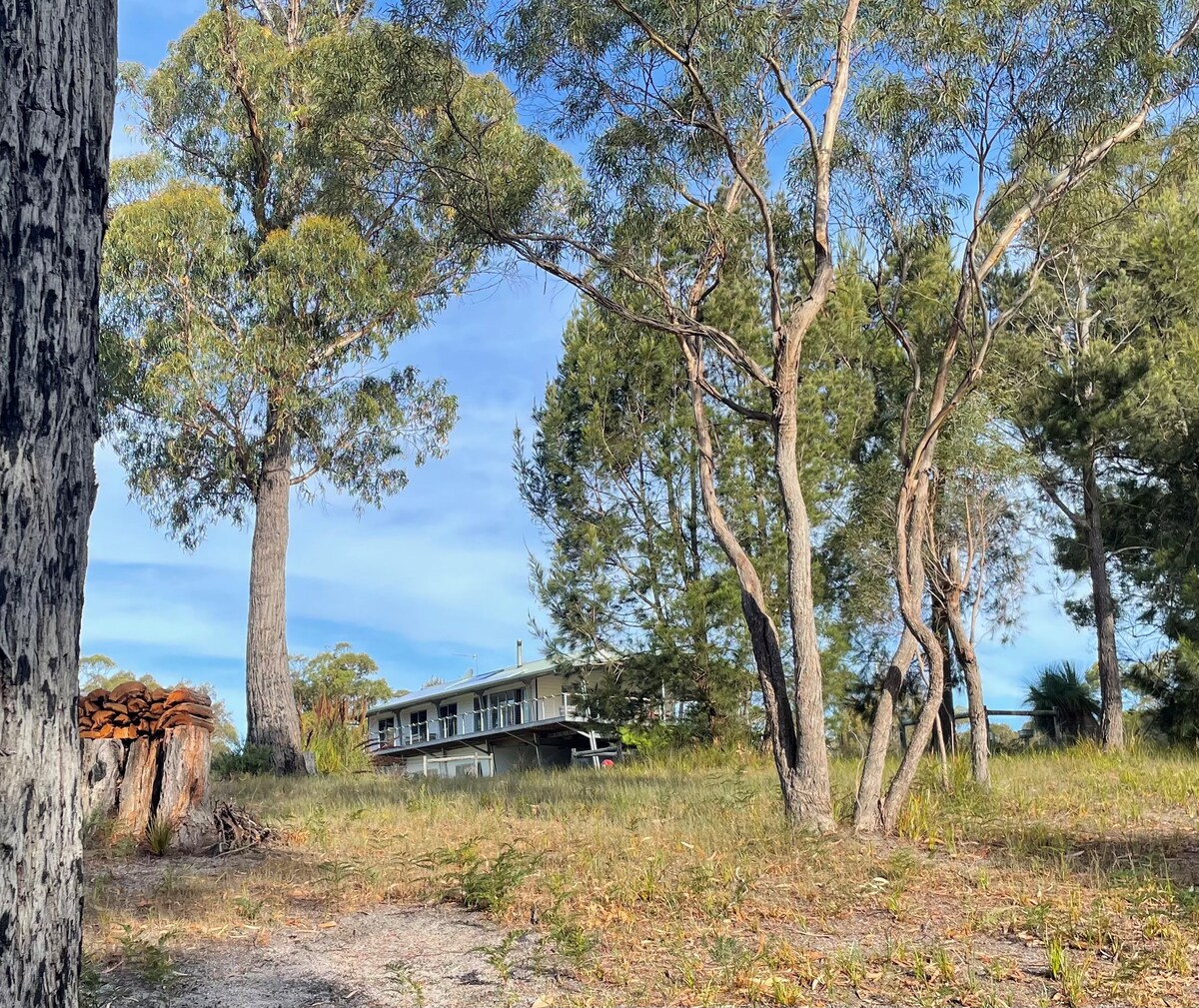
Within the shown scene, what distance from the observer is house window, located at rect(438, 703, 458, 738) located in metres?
38.2

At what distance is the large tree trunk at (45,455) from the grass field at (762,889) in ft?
7.26

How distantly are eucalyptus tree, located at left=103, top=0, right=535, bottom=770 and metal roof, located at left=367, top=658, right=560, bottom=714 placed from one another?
14913mm

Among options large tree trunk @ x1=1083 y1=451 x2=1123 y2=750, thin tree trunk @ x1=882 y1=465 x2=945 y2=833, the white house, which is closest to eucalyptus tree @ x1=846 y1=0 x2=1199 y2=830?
thin tree trunk @ x1=882 y1=465 x2=945 y2=833

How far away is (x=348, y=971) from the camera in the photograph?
4.70m

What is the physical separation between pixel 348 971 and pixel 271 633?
39.5 feet

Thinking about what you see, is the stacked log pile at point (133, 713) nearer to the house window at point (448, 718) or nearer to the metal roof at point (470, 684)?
the metal roof at point (470, 684)

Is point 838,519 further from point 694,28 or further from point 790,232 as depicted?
point 694,28

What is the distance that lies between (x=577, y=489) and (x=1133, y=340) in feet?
29.3

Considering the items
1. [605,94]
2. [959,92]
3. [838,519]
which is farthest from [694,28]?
[838,519]

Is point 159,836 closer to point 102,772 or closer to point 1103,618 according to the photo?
point 102,772

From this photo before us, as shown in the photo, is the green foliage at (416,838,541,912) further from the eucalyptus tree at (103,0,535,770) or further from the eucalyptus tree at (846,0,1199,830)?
the eucalyptus tree at (103,0,535,770)

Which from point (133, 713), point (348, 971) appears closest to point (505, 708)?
point (133, 713)

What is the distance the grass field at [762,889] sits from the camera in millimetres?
4543

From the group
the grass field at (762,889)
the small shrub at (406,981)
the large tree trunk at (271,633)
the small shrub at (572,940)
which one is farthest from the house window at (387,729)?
the small shrub at (406,981)
